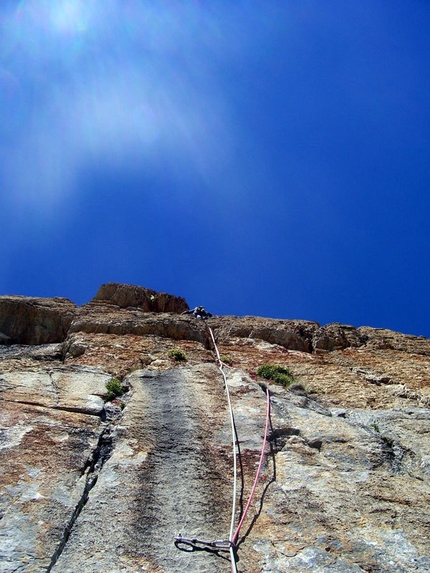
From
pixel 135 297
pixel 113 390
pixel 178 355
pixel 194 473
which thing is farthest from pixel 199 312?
pixel 194 473

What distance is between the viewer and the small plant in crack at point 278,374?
14.7 meters

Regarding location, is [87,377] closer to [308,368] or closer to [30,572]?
[30,572]

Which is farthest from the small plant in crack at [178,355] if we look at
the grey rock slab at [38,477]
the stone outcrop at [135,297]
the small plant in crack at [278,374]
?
the stone outcrop at [135,297]

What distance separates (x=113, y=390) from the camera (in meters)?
11.0

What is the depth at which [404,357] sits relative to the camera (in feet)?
70.1

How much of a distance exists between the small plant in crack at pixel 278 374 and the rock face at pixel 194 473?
705mm

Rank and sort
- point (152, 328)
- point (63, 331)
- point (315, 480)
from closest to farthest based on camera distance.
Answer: point (315, 480) < point (152, 328) < point (63, 331)

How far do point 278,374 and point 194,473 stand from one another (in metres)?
7.81

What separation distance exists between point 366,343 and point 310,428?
15.5 meters

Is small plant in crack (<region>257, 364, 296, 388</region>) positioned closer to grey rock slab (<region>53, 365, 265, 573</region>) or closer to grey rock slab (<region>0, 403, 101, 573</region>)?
grey rock slab (<region>53, 365, 265, 573</region>)

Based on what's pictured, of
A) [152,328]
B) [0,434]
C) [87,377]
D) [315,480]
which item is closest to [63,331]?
[152,328]

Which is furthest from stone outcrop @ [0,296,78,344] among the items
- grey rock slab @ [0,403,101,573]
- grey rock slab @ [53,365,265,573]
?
grey rock slab @ [0,403,101,573]

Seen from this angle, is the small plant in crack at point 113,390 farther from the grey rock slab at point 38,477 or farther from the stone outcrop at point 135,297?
the stone outcrop at point 135,297

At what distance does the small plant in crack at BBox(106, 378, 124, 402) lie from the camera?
1079 cm
